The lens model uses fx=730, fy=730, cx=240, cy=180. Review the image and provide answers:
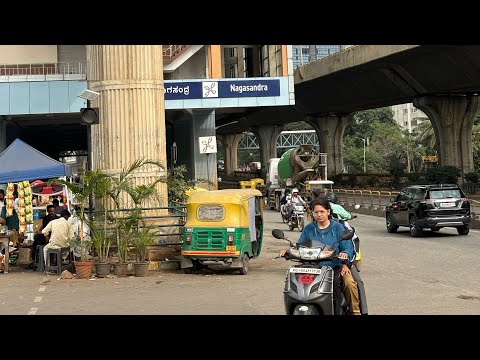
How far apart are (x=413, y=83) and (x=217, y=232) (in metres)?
39.2

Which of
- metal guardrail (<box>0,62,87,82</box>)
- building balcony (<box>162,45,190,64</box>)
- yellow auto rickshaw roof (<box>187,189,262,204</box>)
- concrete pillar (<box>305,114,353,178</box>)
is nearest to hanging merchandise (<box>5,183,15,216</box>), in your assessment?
yellow auto rickshaw roof (<box>187,189,262,204</box>)

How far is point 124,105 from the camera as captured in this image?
17859 mm

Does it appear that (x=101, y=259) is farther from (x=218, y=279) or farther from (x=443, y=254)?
(x=443, y=254)

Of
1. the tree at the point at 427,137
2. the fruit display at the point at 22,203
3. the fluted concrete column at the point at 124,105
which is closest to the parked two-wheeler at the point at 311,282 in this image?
the fluted concrete column at the point at 124,105

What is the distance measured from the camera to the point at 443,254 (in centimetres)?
1938

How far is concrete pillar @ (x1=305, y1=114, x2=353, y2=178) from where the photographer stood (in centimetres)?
7412

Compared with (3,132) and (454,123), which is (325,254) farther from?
(454,123)

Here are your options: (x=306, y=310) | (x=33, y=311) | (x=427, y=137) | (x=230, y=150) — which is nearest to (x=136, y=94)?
(x=33, y=311)

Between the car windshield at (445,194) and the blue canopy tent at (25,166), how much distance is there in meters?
12.5

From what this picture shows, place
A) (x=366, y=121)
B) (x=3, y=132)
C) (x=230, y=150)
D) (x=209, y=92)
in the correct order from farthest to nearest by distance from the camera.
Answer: (x=366, y=121) < (x=230, y=150) < (x=3, y=132) < (x=209, y=92)

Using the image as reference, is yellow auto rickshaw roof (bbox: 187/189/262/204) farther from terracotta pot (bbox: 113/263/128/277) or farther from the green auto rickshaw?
terracotta pot (bbox: 113/263/128/277)
